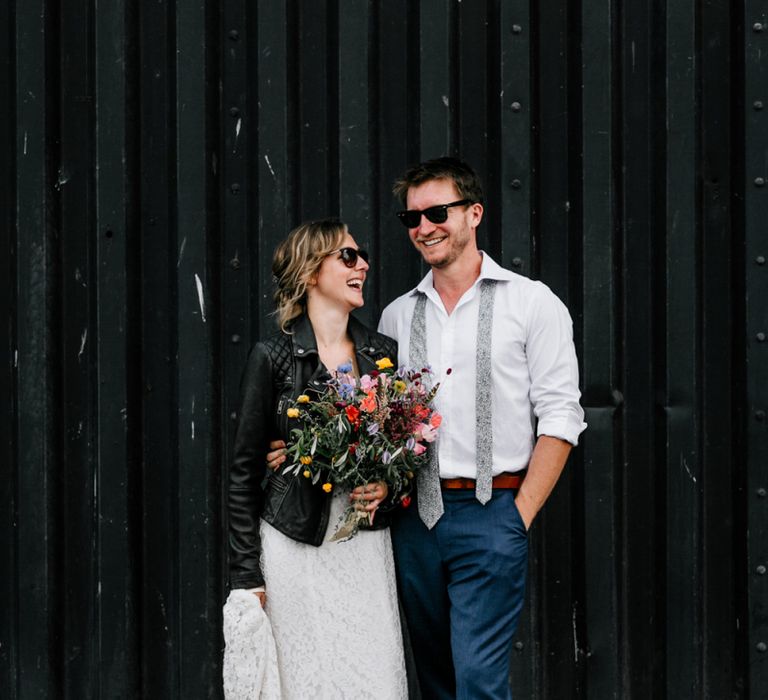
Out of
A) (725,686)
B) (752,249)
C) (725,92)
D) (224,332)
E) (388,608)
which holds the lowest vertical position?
(725,686)

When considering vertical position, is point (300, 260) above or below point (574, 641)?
above

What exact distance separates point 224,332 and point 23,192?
3.47 ft

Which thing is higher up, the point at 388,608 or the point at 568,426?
the point at 568,426

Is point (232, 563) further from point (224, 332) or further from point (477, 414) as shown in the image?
point (224, 332)

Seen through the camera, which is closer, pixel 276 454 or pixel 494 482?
pixel 276 454

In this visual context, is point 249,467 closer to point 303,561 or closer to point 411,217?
point 303,561

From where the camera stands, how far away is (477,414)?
3.66 meters

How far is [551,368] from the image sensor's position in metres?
3.68

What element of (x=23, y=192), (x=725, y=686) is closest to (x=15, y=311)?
(x=23, y=192)

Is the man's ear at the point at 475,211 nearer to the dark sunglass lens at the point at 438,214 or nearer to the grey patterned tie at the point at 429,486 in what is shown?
the dark sunglass lens at the point at 438,214

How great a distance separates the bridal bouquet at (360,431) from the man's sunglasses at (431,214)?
0.54 metres

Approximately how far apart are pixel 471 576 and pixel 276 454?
76 centimetres

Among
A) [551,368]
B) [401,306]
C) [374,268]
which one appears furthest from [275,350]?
[374,268]

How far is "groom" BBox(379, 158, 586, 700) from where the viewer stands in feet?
11.8
